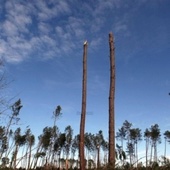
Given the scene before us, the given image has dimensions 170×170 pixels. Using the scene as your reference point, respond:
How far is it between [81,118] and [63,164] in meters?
11.4

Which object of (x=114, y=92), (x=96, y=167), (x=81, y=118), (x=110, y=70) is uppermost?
(x=110, y=70)

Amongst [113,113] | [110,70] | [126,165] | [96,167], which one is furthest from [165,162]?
[110,70]

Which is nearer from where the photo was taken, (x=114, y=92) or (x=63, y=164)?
(x=63, y=164)

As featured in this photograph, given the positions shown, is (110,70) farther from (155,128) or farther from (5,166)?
(155,128)

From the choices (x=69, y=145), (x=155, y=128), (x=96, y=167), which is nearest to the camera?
(x=96, y=167)

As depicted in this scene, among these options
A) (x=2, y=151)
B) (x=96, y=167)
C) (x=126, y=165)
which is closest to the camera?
(x=2, y=151)

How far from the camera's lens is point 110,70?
1622 centimetres

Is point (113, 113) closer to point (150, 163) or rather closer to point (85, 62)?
point (85, 62)

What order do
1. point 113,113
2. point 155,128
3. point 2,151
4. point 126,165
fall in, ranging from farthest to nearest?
point 155,128 < point 113,113 < point 126,165 < point 2,151

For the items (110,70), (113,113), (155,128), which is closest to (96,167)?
(113,113)

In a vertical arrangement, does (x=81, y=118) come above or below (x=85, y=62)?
below

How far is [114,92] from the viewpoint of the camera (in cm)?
1579

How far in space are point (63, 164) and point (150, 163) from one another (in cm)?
188

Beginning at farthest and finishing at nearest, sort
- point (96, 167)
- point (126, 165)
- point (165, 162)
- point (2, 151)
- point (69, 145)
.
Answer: point (69, 145) < point (165, 162) < point (126, 165) < point (96, 167) < point (2, 151)
